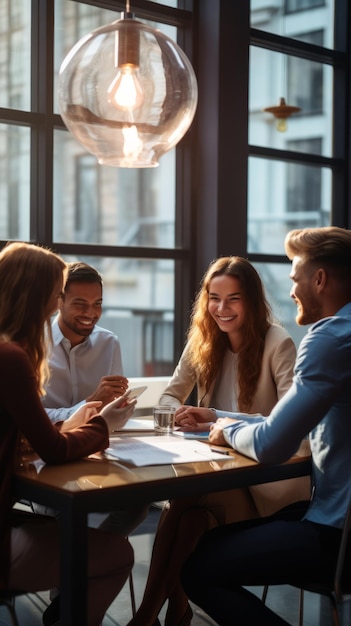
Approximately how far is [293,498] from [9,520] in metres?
1.01

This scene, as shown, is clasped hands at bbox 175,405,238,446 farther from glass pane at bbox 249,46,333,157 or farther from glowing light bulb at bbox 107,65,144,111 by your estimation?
glass pane at bbox 249,46,333,157

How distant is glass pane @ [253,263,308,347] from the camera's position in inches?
213

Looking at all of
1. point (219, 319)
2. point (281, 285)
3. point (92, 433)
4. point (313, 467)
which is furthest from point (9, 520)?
point (281, 285)

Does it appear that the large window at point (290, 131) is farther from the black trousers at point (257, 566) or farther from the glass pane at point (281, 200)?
the black trousers at point (257, 566)

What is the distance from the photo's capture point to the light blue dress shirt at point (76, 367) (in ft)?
10.1

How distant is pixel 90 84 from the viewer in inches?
72.4

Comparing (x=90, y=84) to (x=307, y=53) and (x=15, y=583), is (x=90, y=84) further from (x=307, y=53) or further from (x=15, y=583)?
(x=307, y=53)

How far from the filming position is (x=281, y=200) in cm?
548

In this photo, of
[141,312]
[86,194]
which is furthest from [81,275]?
[141,312]

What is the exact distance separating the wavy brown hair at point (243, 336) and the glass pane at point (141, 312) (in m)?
1.69

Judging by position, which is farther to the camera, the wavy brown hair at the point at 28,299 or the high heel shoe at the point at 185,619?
the high heel shoe at the point at 185,619

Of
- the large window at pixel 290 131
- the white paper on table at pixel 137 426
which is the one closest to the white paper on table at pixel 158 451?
the white paper on table at pixel 137 426

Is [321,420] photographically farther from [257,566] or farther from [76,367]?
[76,367]

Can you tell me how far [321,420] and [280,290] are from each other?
3515 millimetres
